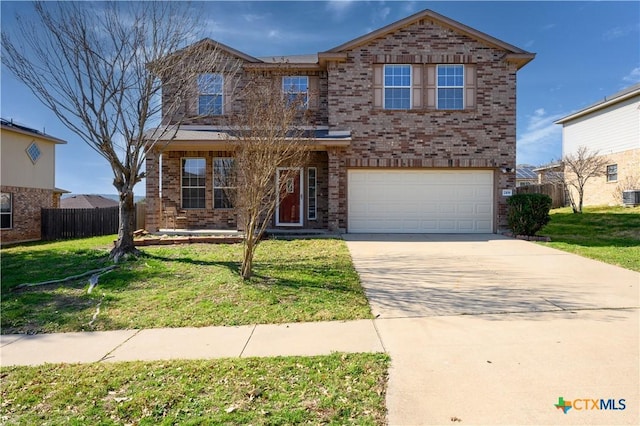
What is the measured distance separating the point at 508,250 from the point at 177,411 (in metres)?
9.55

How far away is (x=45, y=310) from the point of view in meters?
5.85

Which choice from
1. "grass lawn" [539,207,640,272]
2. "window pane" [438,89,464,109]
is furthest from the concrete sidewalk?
"window pane" [438,89,464,109]

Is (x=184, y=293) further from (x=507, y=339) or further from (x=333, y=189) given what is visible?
(x=333, y=189)

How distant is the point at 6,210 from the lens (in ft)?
55.2

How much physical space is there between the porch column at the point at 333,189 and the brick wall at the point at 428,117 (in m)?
0.47

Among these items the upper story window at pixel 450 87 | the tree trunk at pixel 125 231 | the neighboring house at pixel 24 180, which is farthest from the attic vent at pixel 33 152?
the upper story window at pixel 450 87

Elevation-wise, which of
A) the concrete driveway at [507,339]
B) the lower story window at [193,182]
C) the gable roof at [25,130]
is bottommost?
the concrete driveway at [507,339]

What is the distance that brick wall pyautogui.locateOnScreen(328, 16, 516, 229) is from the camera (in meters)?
13.8

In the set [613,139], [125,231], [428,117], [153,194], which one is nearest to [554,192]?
[613,139]

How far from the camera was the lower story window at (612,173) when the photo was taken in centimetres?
2206

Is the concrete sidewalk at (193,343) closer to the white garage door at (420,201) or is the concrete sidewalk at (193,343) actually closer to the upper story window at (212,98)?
the white garage door at (420,201)

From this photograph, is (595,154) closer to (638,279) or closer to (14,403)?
(638,279)

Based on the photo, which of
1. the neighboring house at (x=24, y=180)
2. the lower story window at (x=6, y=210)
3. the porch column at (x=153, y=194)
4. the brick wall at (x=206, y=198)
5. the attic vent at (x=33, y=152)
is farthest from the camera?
the attic vent at (x=33, y=152)

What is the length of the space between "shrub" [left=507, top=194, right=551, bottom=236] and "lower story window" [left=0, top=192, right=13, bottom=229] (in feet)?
67.4
